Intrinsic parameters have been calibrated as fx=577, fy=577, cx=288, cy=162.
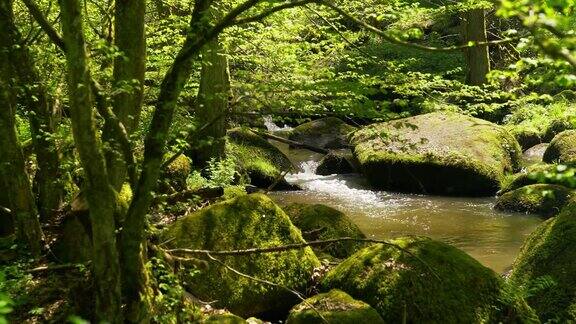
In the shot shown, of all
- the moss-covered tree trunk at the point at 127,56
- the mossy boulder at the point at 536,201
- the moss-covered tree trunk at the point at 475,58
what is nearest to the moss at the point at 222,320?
the moss-covered tree trunk at the point at 127,56

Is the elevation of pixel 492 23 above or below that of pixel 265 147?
above

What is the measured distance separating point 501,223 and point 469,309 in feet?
21.0

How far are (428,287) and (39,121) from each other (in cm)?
425

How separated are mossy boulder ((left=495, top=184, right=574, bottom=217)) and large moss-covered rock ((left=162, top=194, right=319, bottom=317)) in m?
6.63

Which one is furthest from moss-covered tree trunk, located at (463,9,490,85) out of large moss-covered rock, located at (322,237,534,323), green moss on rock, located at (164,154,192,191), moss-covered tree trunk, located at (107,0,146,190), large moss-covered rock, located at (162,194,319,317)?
moss-covered tree trunk, located at (107,0,146,190)

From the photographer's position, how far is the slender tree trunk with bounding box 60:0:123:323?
348 cm

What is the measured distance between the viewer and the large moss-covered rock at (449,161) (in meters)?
13.6

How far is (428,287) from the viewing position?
5418mm

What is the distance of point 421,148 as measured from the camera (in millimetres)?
14391

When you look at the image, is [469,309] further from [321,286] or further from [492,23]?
[492,23]

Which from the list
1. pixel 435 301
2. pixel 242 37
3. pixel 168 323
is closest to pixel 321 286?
pixel 435 301

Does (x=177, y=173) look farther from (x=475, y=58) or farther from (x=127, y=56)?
(x=475, y=58)

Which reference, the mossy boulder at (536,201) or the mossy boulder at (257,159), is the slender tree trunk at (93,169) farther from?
the mossy boulder at (257,159)

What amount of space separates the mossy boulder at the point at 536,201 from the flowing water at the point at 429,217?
23cm
